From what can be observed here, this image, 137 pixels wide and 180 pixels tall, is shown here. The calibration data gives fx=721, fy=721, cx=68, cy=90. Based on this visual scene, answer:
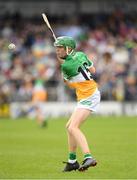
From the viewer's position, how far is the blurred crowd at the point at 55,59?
30125 millimetres

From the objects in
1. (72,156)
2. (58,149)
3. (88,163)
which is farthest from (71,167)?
(58,149)

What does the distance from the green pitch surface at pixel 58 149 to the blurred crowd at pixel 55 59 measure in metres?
2.08

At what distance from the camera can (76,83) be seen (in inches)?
488

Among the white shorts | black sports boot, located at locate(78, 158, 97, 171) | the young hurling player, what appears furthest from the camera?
the white shorts

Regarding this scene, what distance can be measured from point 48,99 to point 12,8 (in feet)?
23.5

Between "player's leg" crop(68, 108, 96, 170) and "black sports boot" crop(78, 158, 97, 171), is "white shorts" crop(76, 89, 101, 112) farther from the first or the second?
"black sports boot" crop(78, 158, 97, 171)

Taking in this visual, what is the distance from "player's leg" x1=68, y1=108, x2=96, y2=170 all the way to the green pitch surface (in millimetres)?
215

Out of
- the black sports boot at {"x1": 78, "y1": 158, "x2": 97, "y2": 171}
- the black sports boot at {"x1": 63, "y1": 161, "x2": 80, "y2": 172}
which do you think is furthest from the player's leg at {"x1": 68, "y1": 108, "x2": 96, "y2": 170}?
the black sports boot at {"x1": 63, "y1": 161, "x2": 80, "y2": 172}

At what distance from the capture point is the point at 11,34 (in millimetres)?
34281

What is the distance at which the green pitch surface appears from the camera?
12.1 metres

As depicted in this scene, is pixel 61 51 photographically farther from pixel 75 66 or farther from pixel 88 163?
pixel 88 163

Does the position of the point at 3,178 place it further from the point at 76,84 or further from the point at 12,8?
the point at 12,8

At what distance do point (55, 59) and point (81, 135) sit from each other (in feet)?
66.7

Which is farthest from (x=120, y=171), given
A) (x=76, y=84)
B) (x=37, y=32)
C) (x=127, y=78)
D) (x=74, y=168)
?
(x=37, y=32)
